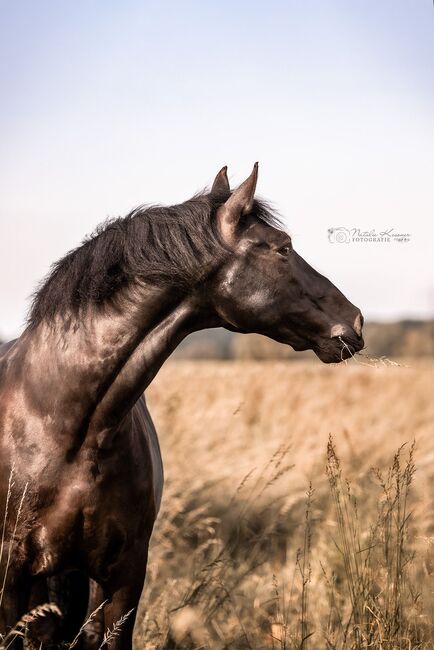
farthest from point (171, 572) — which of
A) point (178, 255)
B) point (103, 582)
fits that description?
point (178, 255)

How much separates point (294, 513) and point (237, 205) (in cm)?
460

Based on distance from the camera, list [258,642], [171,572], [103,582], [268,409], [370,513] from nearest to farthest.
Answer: [103,582] → [258,642] → [171,572] → [370,513] → [268,409]

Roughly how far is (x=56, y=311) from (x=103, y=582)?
4.02ft

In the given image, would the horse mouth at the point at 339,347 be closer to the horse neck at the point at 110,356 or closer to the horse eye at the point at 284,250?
the horse eye at the point at 284,250

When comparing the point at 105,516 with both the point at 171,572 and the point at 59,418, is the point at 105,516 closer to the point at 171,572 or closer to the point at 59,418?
the point at 59,418

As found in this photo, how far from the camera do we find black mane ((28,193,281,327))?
3.54 meters

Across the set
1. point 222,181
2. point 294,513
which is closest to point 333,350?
point 222,181

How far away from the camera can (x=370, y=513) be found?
6.79m

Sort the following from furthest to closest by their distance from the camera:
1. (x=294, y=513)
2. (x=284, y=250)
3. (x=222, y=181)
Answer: (x=294, y=513)
(x=222, y=181)
(x=284, y=250)

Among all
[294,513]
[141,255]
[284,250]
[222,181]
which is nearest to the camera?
[141,255]

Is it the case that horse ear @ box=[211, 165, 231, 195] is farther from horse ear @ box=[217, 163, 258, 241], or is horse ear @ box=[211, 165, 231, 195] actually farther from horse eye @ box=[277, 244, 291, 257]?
horse eye @ box=[277, 244, 291, 257]

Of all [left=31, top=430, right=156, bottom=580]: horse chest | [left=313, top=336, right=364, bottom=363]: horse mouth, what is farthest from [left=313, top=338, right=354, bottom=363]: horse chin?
[left=31, top=430, right=156, bottom=580]: horse chest

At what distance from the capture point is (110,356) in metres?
3.58

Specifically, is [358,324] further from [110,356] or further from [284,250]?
[110,356]
